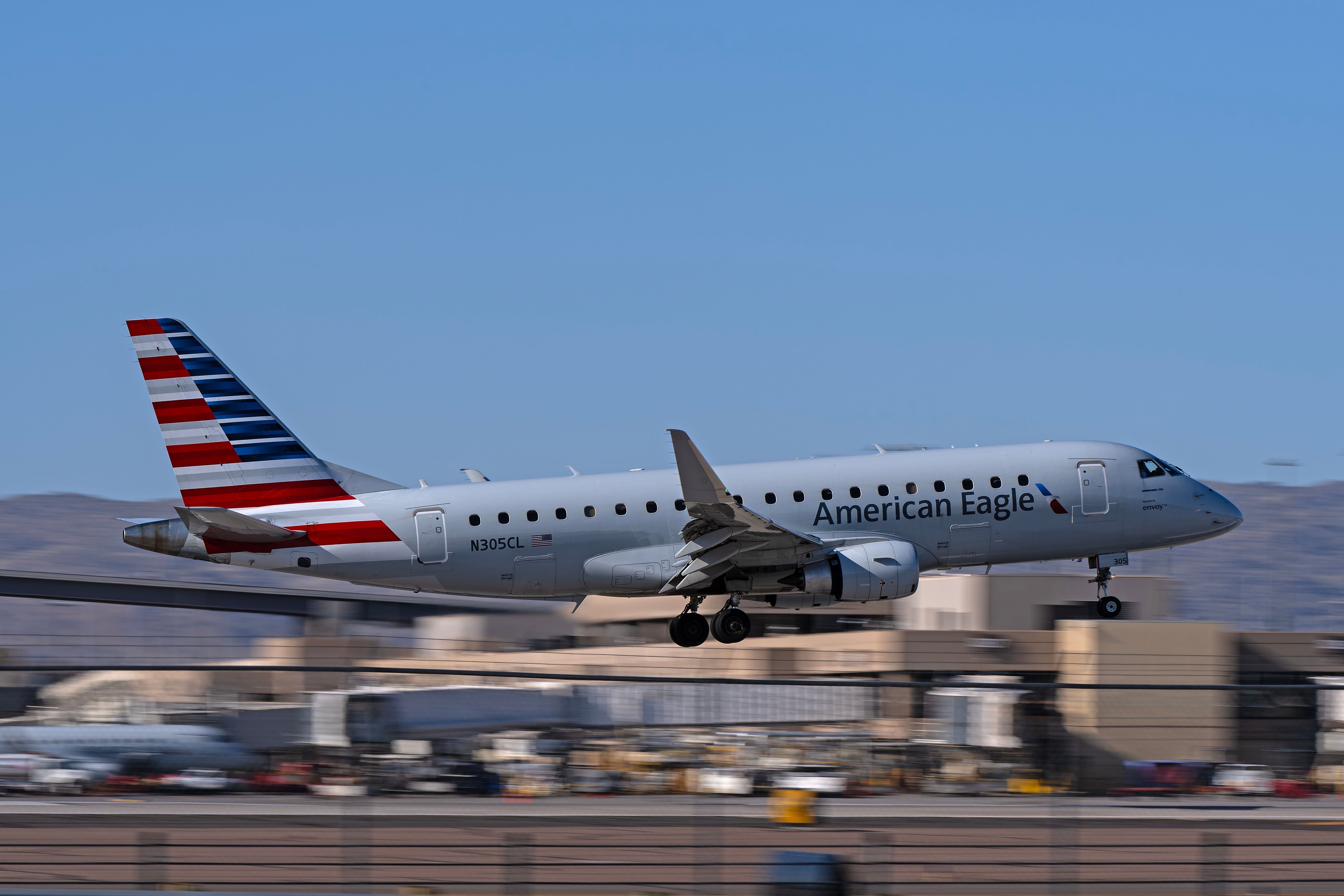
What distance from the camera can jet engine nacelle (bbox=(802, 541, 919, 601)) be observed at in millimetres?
36094

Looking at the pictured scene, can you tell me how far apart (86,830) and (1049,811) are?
1075 cm

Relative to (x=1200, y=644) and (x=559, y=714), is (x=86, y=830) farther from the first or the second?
(x=1200, y=644)

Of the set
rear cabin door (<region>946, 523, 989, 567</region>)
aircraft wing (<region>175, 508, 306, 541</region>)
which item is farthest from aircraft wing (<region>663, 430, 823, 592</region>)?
aircraft wing (<region>175, 508, 306, 541</region>)

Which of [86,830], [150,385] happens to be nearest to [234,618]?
[150,385]

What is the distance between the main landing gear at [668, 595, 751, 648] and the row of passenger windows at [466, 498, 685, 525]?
2501 mm

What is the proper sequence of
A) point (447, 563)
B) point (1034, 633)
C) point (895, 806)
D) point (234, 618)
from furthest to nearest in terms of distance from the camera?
1. point (234, 618)
2. point (1034, 633)
3. point (447, 563)
4. point (895, 806)

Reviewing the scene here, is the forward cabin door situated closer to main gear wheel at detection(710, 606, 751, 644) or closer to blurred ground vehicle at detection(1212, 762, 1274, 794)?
main gear wheel at detection(710, 606, 751, 644)

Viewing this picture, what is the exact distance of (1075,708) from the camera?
18344 mm

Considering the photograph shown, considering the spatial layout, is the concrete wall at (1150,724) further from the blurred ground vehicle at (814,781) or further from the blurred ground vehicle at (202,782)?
the blurred ground vehicle at (202,782)

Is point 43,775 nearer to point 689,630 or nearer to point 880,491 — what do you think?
point 689,630

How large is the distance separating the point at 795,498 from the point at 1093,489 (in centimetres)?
749

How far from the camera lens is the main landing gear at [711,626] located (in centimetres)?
3719

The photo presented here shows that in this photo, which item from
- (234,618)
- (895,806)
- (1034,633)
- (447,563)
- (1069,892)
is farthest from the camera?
(234,618)

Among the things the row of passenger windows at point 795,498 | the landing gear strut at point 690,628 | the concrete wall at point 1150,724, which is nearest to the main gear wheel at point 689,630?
the landing gear strut at point 690,628
